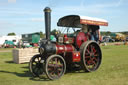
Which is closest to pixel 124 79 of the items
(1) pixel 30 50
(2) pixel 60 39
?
(2) pixel 60 39

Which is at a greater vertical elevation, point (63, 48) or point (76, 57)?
point (63, 48)

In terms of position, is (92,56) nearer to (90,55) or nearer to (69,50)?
(90,55)

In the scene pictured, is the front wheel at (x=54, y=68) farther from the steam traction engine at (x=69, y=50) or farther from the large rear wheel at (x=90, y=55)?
the large rear wheel at (x=90, y=55)

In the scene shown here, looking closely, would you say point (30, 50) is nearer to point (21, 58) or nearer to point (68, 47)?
point (21, 58)

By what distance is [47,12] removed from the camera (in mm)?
5633

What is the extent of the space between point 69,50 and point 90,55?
86 cm

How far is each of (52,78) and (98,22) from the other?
120 inches

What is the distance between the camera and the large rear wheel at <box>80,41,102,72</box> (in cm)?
620

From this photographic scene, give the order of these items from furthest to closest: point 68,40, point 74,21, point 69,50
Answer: point 74,21
point 68,40
point 69,50

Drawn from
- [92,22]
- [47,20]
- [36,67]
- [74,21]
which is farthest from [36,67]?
[92,22]

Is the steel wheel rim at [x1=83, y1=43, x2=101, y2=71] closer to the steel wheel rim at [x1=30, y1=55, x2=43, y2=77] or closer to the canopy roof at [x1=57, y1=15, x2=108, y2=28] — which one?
the canopy roof at [x1=57, y1=15, x2=108, y2=28]

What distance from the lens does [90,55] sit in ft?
21.6

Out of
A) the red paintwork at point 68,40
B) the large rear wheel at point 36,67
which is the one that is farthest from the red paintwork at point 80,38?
the large rear wheel at point 36,67

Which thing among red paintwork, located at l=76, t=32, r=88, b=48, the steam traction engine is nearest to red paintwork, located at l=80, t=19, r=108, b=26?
the steam traction engine
